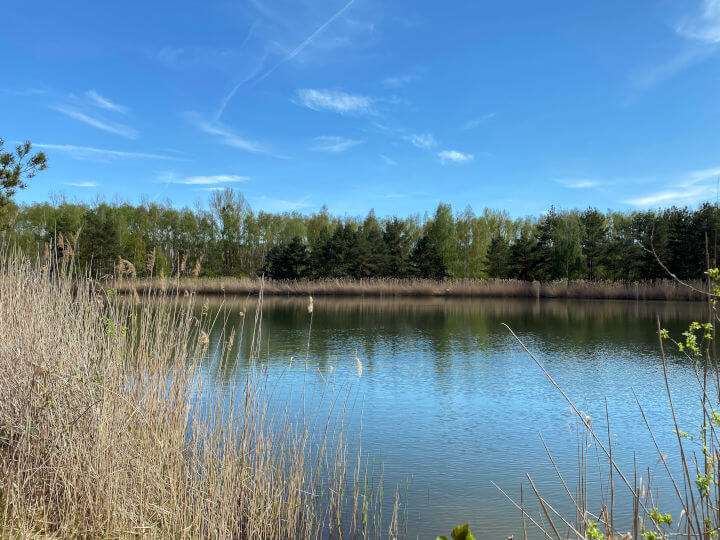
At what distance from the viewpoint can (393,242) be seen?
36.5 m

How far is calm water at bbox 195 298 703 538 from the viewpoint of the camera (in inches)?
186

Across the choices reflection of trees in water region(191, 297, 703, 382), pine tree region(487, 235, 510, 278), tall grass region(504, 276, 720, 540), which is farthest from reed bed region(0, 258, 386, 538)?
pine tree region(487, 235, 510, 278)

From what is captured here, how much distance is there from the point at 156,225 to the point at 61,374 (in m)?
39.0

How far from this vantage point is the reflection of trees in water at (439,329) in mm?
11797

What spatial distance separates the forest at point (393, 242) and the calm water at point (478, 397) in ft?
49.6

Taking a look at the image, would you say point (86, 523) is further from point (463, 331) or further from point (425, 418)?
point (463, 331)

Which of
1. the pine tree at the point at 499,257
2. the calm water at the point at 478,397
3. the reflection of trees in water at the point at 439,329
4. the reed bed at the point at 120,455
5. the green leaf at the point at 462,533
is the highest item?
the pine tree at the point at 499,257

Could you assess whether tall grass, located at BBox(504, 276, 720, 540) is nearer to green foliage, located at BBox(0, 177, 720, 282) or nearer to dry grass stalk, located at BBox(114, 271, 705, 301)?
dry grass stalk, located at BBox(114, 271, 705, 301)

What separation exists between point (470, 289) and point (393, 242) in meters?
8.79

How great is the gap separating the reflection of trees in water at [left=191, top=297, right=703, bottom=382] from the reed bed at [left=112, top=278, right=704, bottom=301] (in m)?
0.94

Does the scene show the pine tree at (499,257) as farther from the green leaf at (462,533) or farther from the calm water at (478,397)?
the green leaf at (462,533)

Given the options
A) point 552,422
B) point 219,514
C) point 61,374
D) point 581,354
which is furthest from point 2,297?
point 581,354

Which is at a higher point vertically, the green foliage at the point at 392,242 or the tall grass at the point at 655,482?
the green foliage at the point at 392,242

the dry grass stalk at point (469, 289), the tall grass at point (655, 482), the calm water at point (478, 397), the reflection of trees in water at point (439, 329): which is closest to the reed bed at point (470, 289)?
the dry grass stalk at point (469, 289)
